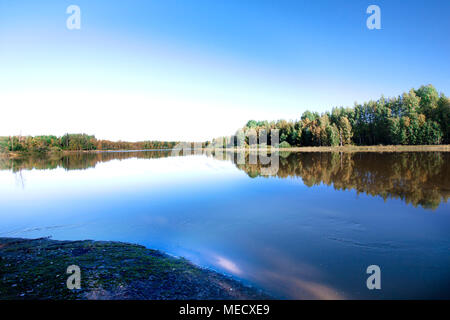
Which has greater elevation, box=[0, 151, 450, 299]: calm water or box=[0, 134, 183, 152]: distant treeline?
box=[0, 134, 183, 152]: distant treeline

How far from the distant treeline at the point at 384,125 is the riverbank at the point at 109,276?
7431cm

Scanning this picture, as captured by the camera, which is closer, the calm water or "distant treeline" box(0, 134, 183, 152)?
the calm water

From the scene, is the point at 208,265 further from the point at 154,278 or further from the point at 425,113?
the point at 425,113

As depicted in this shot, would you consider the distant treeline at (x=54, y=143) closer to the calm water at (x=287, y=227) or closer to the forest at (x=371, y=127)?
the forest at (x=371, y=127)

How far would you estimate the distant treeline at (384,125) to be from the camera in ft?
201

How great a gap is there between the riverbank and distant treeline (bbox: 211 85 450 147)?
74.3 m

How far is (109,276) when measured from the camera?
17.1ft

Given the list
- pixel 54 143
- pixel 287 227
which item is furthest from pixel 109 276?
pixel 54 143

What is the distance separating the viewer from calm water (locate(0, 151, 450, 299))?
211 inches

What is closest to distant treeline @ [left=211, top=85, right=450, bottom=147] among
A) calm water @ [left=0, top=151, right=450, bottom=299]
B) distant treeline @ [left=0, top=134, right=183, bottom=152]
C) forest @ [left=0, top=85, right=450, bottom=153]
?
forest @ [left=0, top=85, right=450, bottom=153]

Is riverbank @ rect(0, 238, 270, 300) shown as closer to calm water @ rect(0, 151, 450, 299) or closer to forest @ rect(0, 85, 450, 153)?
calm water @ rect(0, 151, 450, 299)

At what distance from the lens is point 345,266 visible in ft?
19.0

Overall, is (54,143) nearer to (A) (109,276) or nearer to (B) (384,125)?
(B) (384,125)

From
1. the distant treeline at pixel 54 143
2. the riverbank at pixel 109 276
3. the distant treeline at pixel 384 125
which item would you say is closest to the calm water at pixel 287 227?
the riverbank at pixel 109 276
